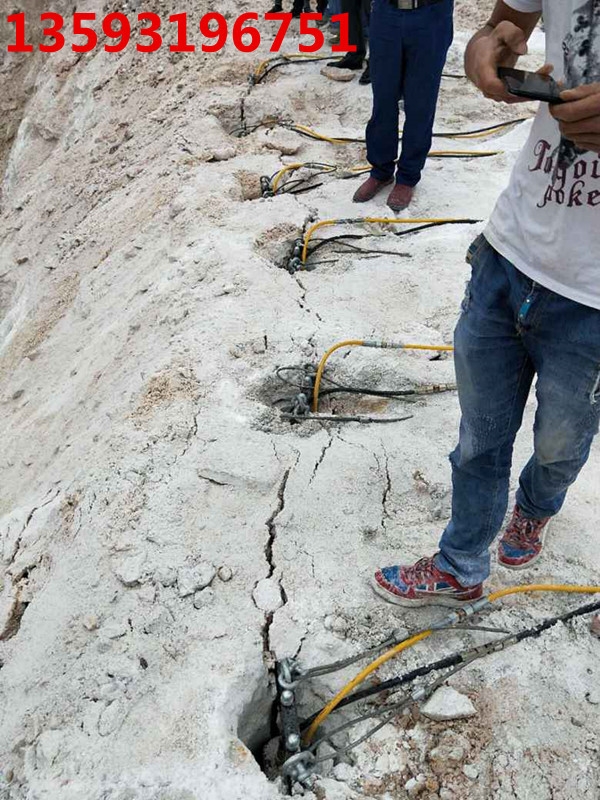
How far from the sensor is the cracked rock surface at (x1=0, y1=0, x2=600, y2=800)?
164cm

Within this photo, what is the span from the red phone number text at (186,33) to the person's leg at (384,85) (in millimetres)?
2317

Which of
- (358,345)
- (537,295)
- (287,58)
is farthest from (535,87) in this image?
(287,58)

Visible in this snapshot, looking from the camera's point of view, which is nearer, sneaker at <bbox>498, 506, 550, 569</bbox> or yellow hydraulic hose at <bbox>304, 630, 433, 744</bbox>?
yellow hydraulic hose at <bbox>304, 630, 433, 744</bbox>

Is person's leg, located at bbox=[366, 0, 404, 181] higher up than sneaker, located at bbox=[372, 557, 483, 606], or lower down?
higher up

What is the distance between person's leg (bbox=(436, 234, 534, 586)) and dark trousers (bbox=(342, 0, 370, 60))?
507 cm

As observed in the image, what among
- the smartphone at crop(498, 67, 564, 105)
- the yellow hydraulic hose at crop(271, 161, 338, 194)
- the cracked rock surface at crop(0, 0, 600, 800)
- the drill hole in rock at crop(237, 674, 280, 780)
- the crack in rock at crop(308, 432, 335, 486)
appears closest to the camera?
the smartphone at crop(498, 67, 564, 105)

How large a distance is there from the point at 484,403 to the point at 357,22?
5254mm

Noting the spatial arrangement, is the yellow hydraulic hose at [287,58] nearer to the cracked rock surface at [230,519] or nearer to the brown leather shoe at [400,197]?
the cracked rock surface at [230,519]

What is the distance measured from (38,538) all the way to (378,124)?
3.02m

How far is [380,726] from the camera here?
5.55 ft

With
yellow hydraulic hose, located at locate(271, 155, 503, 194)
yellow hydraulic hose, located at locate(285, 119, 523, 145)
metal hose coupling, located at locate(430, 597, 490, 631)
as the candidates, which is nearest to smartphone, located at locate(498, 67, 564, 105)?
metal hose coupling, located at locate(430, 597, 490, 631)

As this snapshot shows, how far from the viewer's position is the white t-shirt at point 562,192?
125 centimetres

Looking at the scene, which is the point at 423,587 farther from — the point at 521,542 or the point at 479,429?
the point at 479,429

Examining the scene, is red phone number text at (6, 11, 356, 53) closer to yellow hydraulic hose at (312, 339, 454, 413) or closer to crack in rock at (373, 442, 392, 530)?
yellow hydraulic hose at (312, 339, 454, 413)
